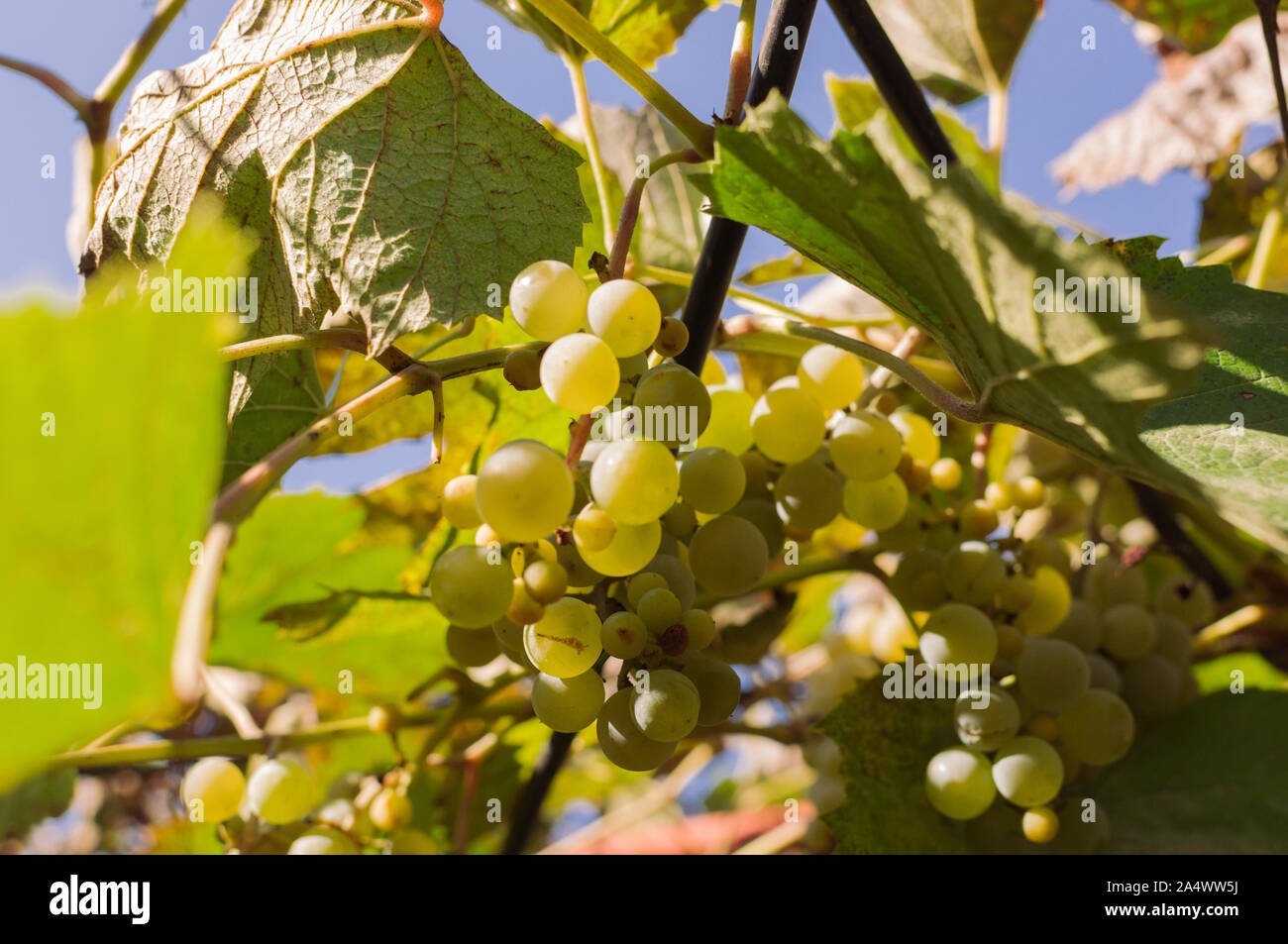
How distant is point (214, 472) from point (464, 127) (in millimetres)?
329

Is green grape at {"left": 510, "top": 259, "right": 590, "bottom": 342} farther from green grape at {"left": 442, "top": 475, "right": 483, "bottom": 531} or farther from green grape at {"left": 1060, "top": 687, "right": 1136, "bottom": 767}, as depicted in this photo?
green grape at {"left": 1060, "top": 687, "right": 1136, "bottom": 767}

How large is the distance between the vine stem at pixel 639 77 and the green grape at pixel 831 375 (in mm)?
178

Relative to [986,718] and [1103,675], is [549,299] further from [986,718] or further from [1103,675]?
[1103,675]

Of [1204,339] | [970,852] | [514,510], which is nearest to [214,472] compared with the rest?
[514,510]

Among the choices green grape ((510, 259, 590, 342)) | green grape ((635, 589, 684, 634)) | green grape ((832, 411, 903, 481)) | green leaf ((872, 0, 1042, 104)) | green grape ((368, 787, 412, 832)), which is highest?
green leaf ((872, 0, 1042, 104))

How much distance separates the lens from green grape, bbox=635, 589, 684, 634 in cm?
44

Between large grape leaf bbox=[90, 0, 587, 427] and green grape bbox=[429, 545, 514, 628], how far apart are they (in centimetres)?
14

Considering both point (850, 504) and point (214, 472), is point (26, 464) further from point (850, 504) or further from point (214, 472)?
point (850, 504)

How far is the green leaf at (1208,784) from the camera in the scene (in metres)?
0.65

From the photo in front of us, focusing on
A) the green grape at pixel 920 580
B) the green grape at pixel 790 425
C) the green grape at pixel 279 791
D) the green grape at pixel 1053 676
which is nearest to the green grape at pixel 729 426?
the green grape at pixel 790 425

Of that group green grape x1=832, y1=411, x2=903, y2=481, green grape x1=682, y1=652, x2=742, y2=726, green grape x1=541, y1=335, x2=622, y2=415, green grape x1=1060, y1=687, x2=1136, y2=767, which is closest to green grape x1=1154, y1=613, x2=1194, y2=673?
green grape x1=1060, y1=687, x2=1136, y2=767

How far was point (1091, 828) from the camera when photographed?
0.62 metres

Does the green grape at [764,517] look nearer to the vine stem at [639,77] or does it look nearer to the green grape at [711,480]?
the green grape at [711,480]
